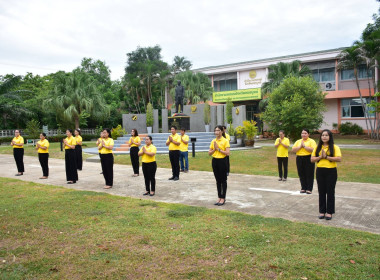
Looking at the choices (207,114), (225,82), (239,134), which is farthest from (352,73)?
(239,134)

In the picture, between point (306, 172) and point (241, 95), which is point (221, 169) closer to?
point (306, 172)

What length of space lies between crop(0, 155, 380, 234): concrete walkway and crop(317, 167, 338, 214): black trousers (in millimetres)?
209

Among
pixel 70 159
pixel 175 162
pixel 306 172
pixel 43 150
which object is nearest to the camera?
pixel 306 172

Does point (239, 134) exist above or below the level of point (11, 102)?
below

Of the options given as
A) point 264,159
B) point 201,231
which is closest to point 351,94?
point 264,159

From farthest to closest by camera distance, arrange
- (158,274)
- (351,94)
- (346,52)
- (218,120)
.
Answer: (351,94)
(346,52)
(218,120)
(158,274)

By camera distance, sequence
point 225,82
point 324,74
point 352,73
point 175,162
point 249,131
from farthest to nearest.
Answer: point 225,82, point 324,74, point 352,73, point 249,131, point 175,162

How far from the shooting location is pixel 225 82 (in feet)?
138

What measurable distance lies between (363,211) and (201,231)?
10.1ft

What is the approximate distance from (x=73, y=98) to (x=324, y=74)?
27.4 metres

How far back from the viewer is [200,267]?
136 inches

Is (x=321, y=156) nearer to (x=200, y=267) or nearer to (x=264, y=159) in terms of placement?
(x=200, y=267)

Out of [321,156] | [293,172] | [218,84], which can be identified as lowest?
[293,172]

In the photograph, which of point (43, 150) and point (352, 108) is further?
point (352, 108)
